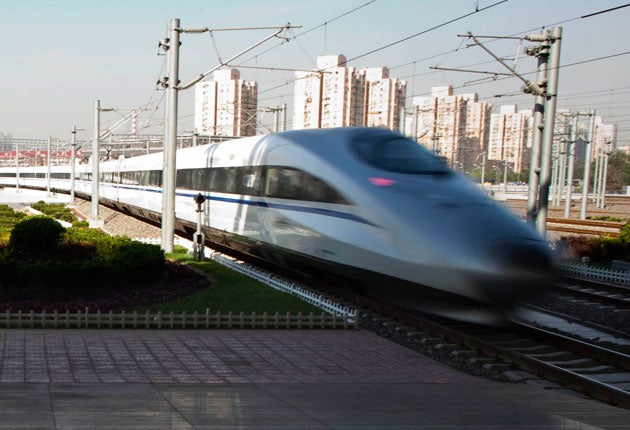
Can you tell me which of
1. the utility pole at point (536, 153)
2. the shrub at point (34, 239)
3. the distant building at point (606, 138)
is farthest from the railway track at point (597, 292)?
the distant building at point (606, 138)

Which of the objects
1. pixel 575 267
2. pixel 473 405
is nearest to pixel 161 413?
pixel 473 405

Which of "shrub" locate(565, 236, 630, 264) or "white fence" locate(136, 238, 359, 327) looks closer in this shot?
"white fence" locate(136, 238, 359, 327)

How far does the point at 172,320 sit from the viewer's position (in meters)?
11.3

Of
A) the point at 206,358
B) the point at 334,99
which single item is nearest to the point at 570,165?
the point at 334,99

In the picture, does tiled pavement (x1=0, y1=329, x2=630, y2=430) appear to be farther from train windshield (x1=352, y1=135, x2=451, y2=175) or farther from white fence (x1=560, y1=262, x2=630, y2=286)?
white fence (x1=560, y1=262, x2=630, y2=286)

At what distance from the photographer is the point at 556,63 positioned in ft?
58.4

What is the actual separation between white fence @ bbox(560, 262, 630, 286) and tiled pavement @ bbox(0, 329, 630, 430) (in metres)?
10.1

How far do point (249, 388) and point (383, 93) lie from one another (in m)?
41.3

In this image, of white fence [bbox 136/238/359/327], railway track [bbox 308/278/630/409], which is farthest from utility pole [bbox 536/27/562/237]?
white fence [bbox 136/238/359/327]

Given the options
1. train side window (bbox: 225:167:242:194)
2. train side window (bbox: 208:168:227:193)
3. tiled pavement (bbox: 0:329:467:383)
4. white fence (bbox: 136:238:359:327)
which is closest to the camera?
tiled pavement (bbox: 0:329:467:383)

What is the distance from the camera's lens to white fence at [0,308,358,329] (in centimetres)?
1108

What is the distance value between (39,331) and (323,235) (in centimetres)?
468

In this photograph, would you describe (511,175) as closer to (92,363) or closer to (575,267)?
(575,267)

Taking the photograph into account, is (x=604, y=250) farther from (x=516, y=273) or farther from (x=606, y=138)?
(x=606, y=138)
